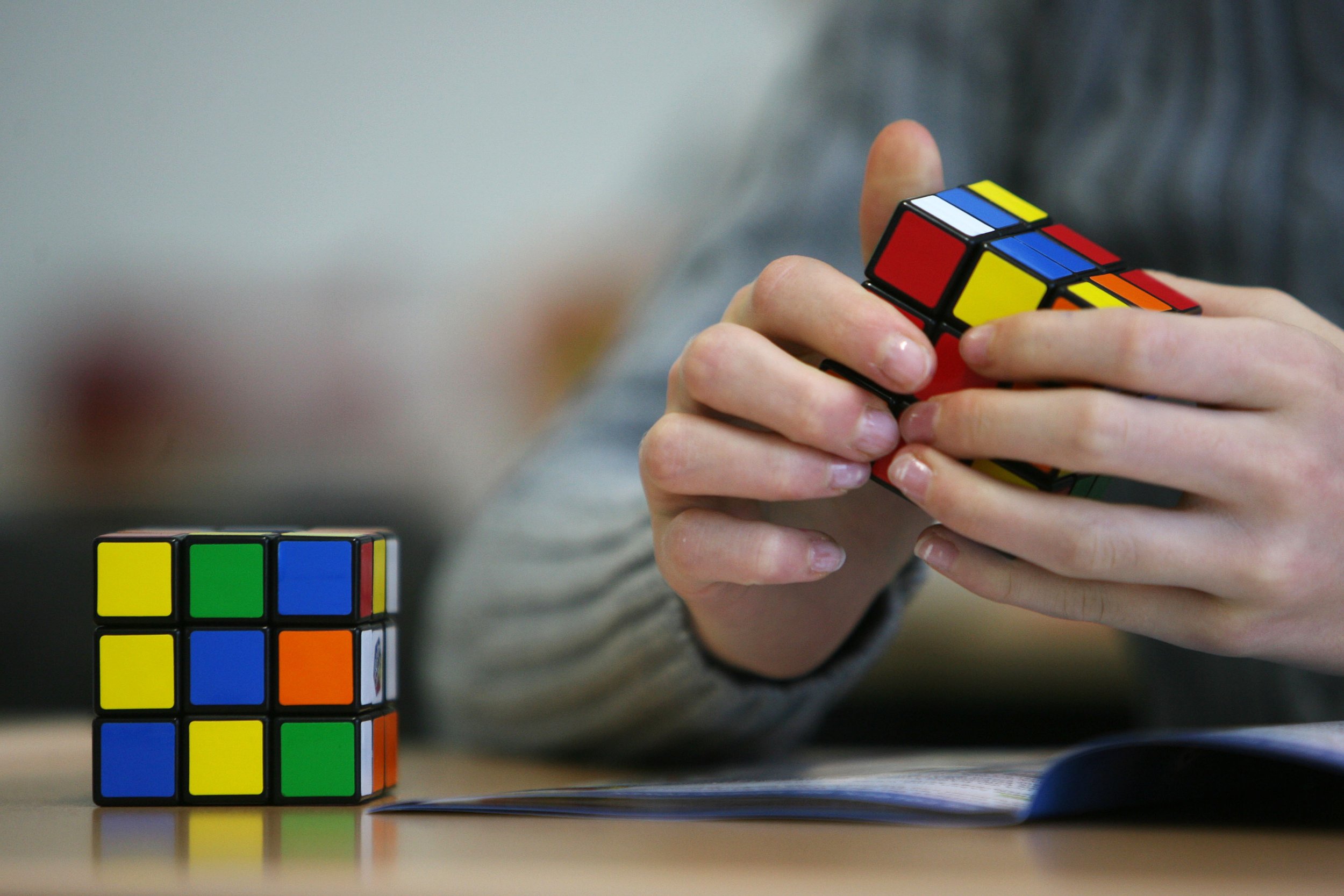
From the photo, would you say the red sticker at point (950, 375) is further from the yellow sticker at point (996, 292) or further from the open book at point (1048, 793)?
the open book at point (1048, 793)

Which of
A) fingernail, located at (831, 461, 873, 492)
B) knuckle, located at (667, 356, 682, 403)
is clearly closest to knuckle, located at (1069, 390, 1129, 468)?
fingernail, located at (831, 461, 873, 492)

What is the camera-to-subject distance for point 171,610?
1.63 feet

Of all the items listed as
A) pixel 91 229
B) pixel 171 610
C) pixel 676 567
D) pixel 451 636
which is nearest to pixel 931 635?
pixel 451 636

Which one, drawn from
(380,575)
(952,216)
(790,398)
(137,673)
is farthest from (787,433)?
(137,673)

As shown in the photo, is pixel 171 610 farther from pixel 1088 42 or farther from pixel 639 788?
pixel 1088 42

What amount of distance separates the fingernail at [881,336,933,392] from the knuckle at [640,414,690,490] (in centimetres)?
11

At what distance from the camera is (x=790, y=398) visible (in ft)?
1.45

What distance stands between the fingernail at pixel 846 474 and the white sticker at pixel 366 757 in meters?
0.26

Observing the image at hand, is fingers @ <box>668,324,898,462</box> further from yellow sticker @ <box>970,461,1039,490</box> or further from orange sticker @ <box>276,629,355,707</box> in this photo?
orange sticker @ <box>276,629,355,707</box>

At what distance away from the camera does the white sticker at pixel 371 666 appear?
50 centimetres

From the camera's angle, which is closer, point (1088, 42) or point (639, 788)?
point (639, 788)

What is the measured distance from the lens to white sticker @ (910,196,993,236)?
0.43 meters

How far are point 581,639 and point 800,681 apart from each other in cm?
19

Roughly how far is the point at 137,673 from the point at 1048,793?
431 millimetres
